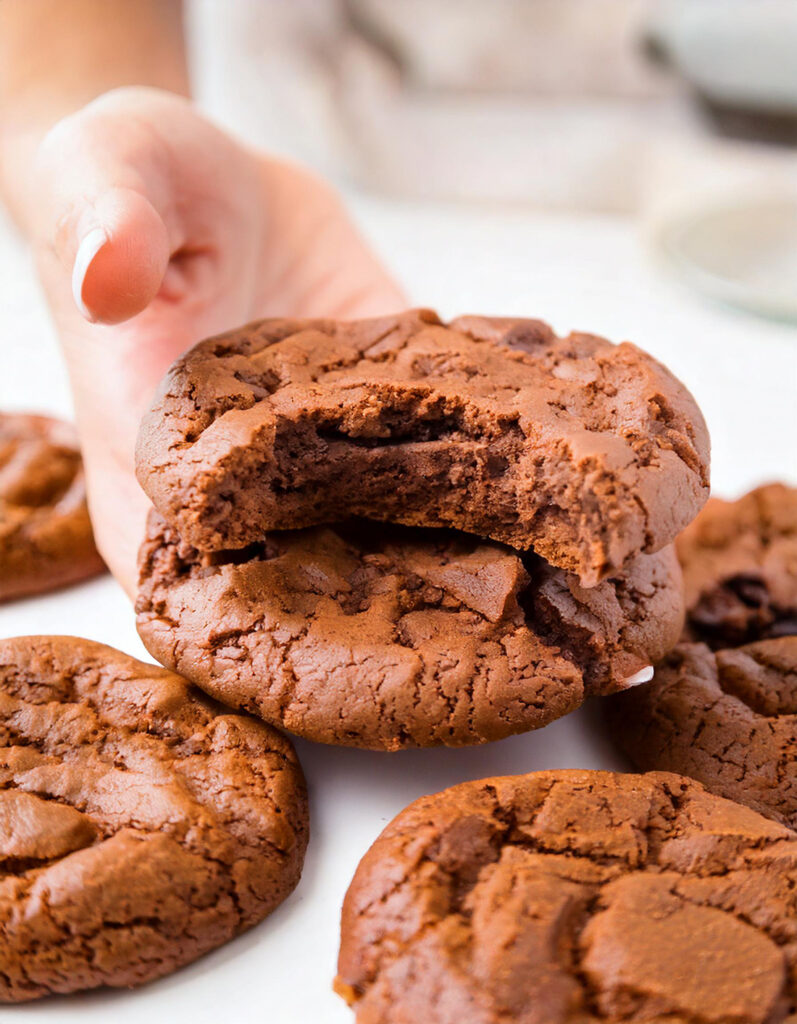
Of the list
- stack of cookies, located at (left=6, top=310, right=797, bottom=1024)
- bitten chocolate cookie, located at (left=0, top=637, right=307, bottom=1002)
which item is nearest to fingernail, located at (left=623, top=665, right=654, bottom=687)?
stack of cookies, located at (left=6, top=310, right=797, bottom=1024)

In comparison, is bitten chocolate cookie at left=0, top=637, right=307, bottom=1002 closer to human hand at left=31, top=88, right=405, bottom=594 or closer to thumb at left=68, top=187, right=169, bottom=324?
human hand at left=31, top=88, right=405, bottom=594

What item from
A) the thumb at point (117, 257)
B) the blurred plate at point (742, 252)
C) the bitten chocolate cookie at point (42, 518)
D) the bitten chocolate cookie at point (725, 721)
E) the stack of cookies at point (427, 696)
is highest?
the thumb at point (117, 257)

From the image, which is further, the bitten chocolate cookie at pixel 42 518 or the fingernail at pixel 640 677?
the bitten chocolate cookie at pixel 42 518

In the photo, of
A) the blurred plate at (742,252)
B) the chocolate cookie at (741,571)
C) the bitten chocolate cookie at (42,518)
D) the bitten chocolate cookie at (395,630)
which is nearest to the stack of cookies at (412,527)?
the bitten chocolate cookie at (395,630)

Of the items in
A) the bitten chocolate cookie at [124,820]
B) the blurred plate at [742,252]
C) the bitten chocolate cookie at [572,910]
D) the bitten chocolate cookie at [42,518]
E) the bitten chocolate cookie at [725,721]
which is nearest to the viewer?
the bitten chocolate cookie at [572,910]

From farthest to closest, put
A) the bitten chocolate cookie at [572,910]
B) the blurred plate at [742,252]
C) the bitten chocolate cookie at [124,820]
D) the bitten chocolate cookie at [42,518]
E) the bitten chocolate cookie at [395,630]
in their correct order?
the blurred plate at [742,252] → the bitten chocolate cookie at [42,518] → the bitten chocolate cookie at [395,630] → the bitten chocolate cookie at [124,820] → the bitten chocolate cookie at [572,910]

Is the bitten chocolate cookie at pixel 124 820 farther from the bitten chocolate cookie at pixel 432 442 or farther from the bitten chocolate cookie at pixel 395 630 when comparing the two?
the bitten chocolate cookie at pixel 432 442
